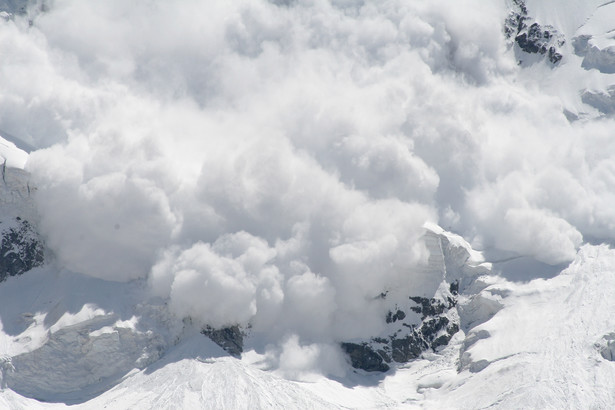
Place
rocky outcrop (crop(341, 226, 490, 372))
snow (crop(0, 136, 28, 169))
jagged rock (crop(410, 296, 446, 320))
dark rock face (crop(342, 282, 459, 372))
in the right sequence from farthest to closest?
jagged rock (crop(410, 296, 446, 320)), rocky outcrop (crop(341, 226, 490, 372)), dark rock face (crop(342, 282, 459, 372)), snow (crop(0, 136, 28, 169))

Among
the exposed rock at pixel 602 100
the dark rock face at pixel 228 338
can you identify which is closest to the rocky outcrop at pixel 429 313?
the dark rock face at pixel 228 338

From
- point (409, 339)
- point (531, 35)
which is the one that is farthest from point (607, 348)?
point (531, 35)

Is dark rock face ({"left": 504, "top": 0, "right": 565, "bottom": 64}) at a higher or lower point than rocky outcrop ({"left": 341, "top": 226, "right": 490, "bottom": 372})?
higher

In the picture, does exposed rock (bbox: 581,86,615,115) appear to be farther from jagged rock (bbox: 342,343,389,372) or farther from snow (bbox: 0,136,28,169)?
snow (bbox: 0,136,28,169)

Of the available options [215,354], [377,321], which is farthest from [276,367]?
[377,321]

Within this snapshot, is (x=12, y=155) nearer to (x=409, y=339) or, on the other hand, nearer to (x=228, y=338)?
(x=228, y=338)

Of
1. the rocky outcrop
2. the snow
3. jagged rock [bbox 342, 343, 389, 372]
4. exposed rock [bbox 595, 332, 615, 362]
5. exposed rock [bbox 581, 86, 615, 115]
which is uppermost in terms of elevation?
exposed rock [bbox 581, 86, 615, 115]

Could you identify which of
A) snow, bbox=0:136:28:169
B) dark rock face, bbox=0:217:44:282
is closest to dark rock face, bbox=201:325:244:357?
dark rock face, bbox=0:217:44:282
